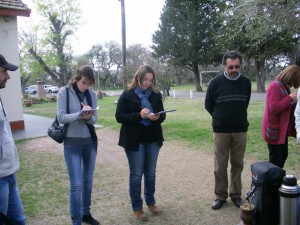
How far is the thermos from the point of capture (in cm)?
283

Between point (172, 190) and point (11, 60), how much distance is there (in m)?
7.86

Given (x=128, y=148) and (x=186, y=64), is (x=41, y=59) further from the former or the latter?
(x=128, y=148)

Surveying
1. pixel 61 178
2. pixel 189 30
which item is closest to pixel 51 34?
pixel 189 30

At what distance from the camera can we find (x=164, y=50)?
3728cm

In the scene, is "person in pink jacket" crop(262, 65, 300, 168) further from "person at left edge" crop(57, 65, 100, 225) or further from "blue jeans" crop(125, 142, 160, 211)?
"person at left edge" crop(57, 65, 100, 225)

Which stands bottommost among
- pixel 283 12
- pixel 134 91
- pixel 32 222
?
pixel 32 222

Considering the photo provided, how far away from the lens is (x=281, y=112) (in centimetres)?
397

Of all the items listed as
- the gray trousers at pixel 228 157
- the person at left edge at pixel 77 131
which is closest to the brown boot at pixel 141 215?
the person at left edge at pixel 77 131

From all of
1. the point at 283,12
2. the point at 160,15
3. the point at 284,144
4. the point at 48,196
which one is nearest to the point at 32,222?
the point at 48,196

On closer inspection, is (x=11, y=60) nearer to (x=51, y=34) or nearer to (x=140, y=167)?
(x=140, y=167)

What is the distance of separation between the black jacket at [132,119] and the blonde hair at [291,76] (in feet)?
4.93

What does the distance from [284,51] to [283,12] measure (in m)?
18.9

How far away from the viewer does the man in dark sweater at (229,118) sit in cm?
417

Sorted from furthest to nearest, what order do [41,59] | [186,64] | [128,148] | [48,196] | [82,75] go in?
[186,64] < [41,59] < [48,196] < [128,148] < [82,75]
